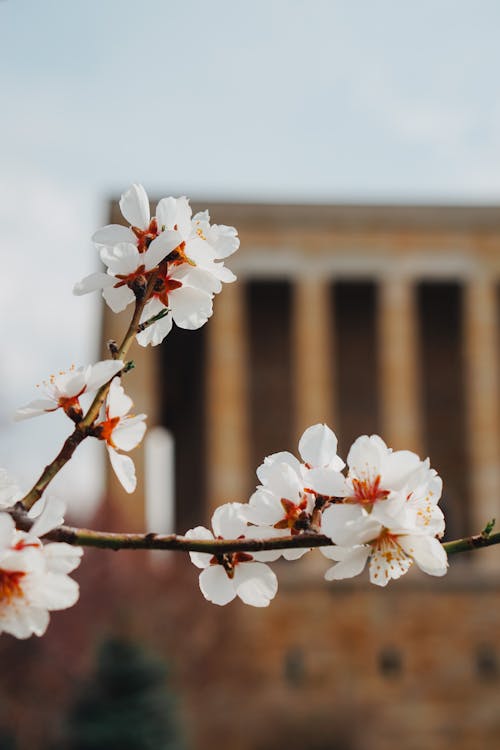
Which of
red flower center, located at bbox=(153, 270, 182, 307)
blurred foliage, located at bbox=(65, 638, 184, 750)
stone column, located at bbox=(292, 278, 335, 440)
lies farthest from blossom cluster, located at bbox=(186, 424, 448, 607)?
stone column, located at bbox=(292, 278, 335, 440)

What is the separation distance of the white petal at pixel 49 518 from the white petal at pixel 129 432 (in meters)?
0.27

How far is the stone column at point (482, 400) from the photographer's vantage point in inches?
1101

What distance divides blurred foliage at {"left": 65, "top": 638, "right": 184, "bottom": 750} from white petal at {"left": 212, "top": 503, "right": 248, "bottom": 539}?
1638cm

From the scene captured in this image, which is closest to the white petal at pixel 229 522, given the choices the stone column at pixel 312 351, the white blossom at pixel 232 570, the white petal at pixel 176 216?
the white blossom at pixel 232 570

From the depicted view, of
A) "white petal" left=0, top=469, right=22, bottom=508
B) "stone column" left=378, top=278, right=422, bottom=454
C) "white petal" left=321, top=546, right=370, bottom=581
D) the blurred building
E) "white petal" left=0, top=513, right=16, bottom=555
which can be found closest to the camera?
"white petal" left=0, top=513, right=16, bottom=555

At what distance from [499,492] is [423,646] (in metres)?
3.41

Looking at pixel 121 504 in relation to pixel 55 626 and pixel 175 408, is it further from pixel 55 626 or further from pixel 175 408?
pixel 175 408

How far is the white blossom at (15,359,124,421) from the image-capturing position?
1.61m

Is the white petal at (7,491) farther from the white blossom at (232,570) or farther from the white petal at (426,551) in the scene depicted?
the white petal at (426,551)

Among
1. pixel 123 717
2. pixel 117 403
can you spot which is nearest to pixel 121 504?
pixel 123 717

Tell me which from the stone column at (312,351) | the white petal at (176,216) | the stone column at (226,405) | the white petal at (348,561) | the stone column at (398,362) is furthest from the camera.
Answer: the stone column at (312,351)

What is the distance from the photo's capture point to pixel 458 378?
3020cm

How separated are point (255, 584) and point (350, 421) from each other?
92.7 ft

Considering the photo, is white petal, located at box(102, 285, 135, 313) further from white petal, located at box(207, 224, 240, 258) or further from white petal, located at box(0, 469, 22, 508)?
white petal, located at box(0, 469, 22, 508)
